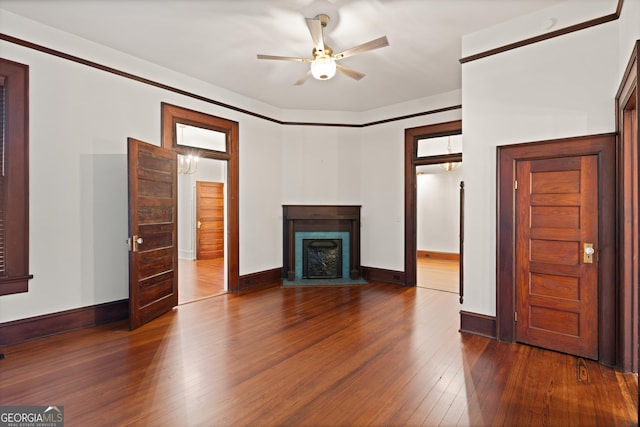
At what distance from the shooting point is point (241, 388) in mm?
2393

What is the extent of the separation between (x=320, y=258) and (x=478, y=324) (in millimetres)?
3127

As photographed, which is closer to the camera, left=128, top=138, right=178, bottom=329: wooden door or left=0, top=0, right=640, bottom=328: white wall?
left=0, top=0, right=640, bottom=328: white wall

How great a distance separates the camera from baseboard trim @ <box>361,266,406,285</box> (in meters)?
5.71

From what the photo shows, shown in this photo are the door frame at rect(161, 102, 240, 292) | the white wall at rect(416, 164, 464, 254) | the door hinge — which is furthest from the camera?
the white wall at rect(416, 164, 464, 254)

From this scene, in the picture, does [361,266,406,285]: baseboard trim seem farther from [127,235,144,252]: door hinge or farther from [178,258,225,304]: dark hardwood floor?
[127,235,144,252]: door hinge

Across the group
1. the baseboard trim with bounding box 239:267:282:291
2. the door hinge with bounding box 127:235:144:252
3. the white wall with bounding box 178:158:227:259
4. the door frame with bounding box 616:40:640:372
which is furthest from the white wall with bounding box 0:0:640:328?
the white wall with bounding box 178:158:227:259

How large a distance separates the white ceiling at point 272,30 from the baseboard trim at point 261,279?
306cm

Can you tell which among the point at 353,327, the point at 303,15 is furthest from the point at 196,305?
the point at 303,15

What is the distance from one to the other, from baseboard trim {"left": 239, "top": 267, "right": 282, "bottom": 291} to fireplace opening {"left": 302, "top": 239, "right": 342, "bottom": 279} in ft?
1.55

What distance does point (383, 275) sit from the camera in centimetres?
591

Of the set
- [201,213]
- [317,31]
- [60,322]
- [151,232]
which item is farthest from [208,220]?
[317,31]

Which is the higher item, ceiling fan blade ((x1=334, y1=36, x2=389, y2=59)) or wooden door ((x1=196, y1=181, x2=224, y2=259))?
ceiling fan blade ((x1=334, y1=36, x2=389, y2=59))

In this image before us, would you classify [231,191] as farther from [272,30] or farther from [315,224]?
[272,30]

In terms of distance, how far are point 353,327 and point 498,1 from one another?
3.45 m
